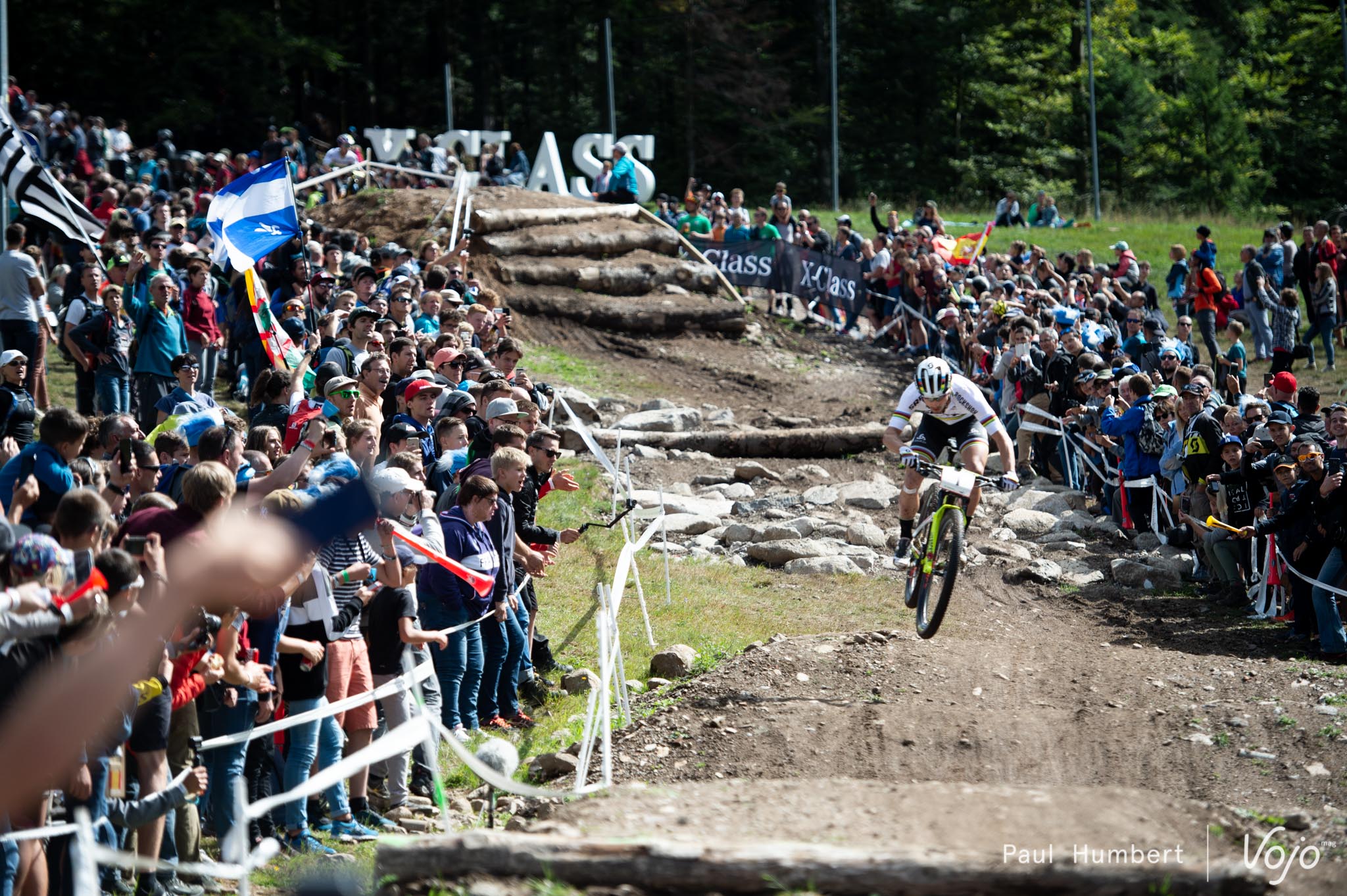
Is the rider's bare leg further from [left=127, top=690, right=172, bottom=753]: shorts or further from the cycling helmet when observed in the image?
[left=127, top=690, right=172, bottom=753]: shorts

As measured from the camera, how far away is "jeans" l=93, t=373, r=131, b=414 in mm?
13953

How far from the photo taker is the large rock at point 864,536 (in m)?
15.7

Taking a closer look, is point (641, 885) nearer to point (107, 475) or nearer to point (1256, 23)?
point (107, 475)

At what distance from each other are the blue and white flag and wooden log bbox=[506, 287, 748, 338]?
10.7 metres

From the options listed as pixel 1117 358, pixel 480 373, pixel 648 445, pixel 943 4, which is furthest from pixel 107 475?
pixel 943 4

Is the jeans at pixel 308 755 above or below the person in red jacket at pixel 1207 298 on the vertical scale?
below

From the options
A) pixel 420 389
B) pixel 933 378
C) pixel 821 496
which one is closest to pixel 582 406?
pixel 821 496

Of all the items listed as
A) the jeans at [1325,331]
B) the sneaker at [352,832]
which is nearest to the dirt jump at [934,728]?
the sneaker at [352,832]

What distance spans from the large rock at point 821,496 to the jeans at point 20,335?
893 cm

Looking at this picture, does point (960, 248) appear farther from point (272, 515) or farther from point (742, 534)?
point (272, 515)

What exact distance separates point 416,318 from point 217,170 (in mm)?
15775

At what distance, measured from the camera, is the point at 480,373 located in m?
13.0

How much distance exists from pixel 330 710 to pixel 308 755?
0.37 metres

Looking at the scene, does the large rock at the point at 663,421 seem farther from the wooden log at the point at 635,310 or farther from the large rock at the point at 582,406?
the wooden log at the point at 635,310
